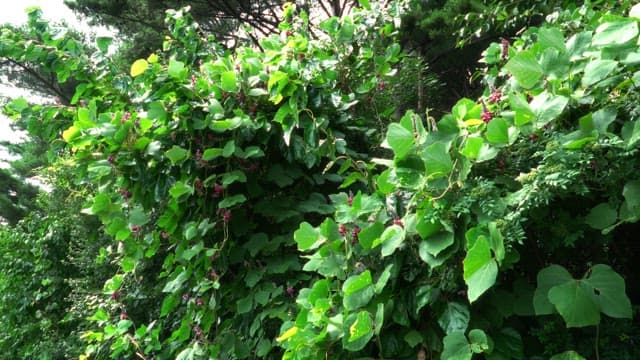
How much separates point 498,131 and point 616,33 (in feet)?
0.80

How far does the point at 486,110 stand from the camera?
37.5 inches

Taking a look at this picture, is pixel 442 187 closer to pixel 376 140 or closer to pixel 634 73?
pixel 634 73

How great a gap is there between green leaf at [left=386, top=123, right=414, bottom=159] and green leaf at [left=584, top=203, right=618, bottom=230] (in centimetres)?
35

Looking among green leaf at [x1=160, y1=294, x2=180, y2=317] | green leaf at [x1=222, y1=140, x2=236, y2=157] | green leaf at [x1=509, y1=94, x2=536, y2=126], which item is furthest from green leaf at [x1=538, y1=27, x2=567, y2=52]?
green leaf at [x1=160, y1=294, x2=180, y2=317]

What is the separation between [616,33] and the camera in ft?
2.58

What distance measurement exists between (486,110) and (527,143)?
0.11 metres

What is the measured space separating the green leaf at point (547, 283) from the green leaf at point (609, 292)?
0.12 feet

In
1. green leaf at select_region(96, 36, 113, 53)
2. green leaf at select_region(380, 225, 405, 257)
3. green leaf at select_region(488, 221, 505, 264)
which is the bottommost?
green leaf at select_region(380, 225, 405, 257)

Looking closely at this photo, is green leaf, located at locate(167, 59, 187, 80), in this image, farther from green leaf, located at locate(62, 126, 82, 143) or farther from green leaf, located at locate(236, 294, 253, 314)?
green leaf, located at locate(236, 294, 253, 314)

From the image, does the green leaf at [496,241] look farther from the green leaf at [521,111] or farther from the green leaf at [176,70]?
the green leaf at [176,70]

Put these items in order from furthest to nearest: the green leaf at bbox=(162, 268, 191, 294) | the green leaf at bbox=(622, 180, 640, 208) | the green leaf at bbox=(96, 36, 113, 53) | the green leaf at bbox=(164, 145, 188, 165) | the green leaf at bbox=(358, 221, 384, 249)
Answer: the green leaf at bbox=(96, 36, 113, 53)
the green leaf at bbox=(162, 268, 191, 294)
the green leaf at bbox=(164, 145, 188, 165)
the green leaf at bbox=(358, 221, 384, 249)
the green leaf at bbox=(622, 180, 640, 208)

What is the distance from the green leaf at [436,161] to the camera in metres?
0.89

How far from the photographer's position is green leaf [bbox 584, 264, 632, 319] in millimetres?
733

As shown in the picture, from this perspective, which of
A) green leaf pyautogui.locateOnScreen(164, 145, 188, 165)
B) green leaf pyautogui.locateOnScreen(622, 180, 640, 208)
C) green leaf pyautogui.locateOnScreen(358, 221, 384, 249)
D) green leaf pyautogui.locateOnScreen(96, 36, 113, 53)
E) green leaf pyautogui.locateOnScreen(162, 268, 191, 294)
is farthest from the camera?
green leaf pyautogui.locateOnScreen(96, 36, 113, 53)
